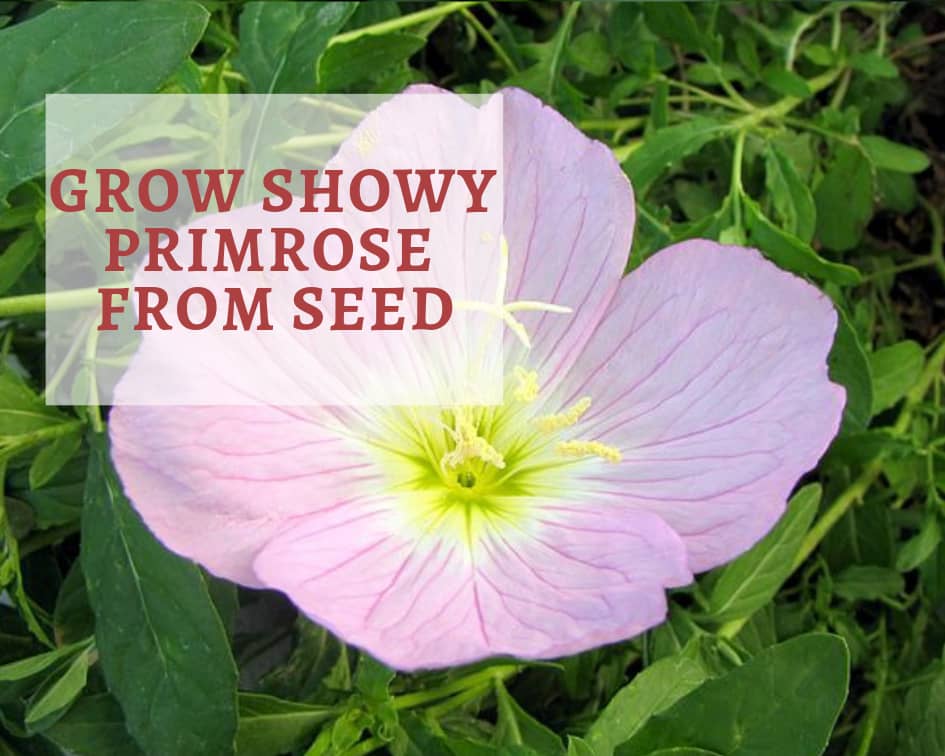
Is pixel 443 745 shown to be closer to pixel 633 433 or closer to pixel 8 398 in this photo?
pixel 633 433

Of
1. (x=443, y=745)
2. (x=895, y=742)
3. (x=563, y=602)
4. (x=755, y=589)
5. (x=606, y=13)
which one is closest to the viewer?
(x=563, y=602)

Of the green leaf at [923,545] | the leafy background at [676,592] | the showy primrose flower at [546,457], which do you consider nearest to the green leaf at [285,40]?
the leafy background at [676,592]

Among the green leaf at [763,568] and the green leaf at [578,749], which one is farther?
the green leaf at [763,568]

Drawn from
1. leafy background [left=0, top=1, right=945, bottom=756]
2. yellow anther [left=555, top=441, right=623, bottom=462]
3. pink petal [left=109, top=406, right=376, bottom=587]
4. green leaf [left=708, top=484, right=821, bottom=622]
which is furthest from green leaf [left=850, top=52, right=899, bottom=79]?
pink petal [left=109, top=406, right=376, bottom=587]

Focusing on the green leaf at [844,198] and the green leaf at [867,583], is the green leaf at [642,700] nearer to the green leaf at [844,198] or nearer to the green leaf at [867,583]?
the green leaf at [867,583]

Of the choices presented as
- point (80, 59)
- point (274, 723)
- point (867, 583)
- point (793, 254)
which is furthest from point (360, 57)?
point (867, 583)

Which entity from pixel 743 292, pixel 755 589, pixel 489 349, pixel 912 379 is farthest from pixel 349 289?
→ pixel 912 379
